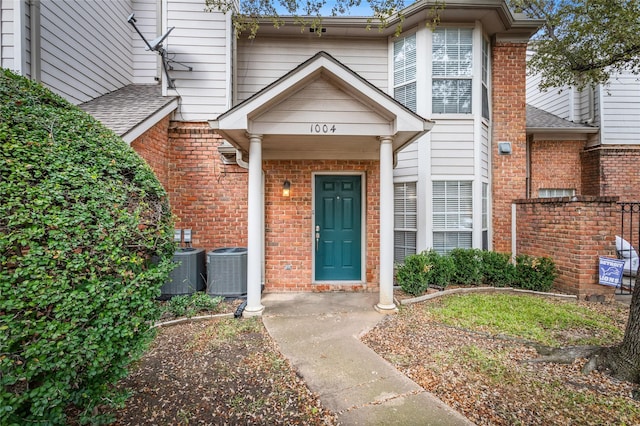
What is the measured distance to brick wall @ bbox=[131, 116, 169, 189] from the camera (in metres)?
4.96

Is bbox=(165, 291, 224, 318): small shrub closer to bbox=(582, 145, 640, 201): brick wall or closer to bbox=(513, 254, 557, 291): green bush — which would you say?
bbox=(513, 254, 557, 291): green bush

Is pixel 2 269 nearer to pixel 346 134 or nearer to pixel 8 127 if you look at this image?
pixel 8 127

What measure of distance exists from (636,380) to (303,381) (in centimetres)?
313

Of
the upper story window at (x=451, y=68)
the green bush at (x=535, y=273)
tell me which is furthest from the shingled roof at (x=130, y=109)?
the green bush at (x=535, y=273)

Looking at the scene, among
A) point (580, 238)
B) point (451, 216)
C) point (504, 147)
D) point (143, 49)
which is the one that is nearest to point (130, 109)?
point (143, 49)

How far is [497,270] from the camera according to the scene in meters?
5.66

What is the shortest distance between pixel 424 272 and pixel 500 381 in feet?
8.36

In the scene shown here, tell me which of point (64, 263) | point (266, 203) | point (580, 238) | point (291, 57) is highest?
point (291, 57)

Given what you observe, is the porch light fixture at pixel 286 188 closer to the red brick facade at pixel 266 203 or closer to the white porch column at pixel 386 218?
the red brick facade at pixel 266 203

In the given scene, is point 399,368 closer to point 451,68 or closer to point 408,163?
Answer: point 408,163

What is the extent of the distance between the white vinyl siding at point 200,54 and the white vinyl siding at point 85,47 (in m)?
1.46

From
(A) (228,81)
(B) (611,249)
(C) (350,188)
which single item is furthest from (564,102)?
(A) (228,81)

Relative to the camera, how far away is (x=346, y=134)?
431cm

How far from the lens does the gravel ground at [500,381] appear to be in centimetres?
224
